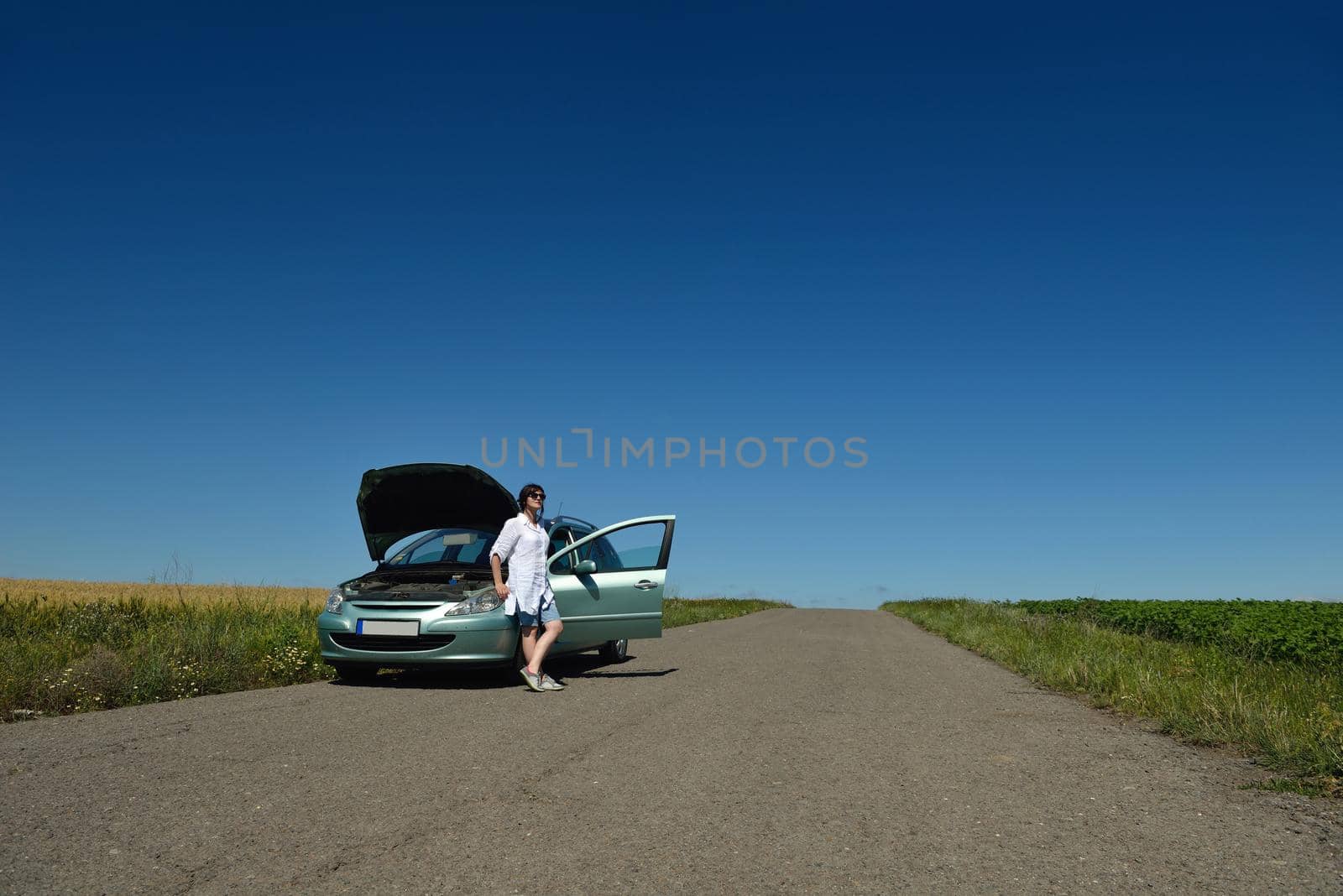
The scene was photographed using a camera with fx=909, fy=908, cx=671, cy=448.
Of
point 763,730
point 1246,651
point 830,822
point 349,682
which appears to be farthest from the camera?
point 1246,651

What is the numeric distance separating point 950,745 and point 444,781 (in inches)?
133

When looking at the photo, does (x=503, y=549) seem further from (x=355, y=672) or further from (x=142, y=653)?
(x=142, y=653)

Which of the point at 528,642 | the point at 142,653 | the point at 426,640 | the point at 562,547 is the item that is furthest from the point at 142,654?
the point at 562,547

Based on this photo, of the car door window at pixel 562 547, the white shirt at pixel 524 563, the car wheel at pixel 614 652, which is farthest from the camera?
the car wheel at pixel 614 652

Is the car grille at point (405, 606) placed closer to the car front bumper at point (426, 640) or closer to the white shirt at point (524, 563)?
the car front bumper at point (426, 640)

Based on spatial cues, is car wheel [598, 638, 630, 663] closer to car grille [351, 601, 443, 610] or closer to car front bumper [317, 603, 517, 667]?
car front bumper [317, 603, 517, 667]

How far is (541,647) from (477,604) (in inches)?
29.7

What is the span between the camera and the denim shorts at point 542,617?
8.98m

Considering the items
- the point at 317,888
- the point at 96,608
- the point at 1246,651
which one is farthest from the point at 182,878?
the point at 1246,651

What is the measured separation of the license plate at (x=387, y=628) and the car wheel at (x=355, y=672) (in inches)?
15.2

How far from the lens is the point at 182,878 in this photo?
3.34 m


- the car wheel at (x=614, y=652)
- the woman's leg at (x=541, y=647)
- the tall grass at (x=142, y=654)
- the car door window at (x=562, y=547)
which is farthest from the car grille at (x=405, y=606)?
the car wheel at (x=614, y=652)

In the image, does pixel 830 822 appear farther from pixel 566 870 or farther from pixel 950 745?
pixel 950 745

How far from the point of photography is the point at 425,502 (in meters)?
10.3
